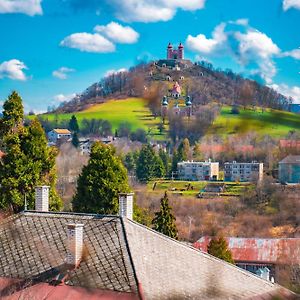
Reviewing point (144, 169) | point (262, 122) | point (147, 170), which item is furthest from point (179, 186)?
point (262, 122)

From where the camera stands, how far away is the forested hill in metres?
1.63

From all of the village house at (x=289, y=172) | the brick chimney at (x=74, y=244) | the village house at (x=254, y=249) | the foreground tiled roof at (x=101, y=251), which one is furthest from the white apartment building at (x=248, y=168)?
the village house at (x=254, y=249)

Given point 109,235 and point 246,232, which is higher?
point 109,235

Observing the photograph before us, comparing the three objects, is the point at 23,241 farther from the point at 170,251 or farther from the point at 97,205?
the point at 97,205

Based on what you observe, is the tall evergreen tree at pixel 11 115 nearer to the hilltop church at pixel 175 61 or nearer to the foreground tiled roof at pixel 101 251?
the foreground tiled roof at pixel 101 251

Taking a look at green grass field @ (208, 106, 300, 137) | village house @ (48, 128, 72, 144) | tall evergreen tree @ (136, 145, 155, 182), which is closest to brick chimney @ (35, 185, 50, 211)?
village house @ (48, 128, 72, 144)

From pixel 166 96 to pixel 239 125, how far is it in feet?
1.22

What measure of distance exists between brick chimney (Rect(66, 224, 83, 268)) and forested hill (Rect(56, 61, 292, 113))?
27.4ft

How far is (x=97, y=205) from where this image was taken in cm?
2127

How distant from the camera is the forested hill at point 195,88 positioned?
64.4 inches

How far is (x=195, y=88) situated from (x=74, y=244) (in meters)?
9.27

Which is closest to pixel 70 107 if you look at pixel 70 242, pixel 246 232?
pixel 70 242

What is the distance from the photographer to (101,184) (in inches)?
836

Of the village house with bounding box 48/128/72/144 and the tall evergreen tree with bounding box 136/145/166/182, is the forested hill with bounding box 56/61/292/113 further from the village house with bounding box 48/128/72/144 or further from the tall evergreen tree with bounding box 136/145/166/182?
the tall evergreen tree with bounding box 136/145/166/182
